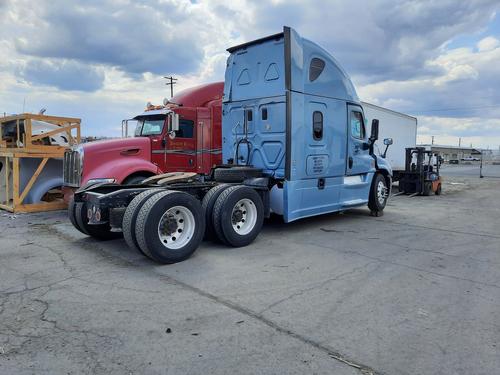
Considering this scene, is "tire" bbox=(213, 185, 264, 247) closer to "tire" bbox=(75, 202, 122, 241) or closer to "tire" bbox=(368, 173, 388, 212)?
"tire" bbox=(75, 202, 122, 241)

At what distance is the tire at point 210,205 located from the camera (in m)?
6.65

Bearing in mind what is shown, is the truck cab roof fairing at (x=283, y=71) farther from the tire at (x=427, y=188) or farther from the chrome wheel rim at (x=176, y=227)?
the tire at (x=427, y=188)

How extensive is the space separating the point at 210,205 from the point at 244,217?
2.41 ft

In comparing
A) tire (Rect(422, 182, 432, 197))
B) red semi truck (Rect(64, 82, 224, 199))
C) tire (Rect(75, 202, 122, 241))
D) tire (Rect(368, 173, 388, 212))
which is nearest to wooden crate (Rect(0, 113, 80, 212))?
red semi truck (Rect(64, 82, 224, 199))

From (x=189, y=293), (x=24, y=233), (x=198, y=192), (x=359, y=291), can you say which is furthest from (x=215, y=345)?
(x=24, y=233)

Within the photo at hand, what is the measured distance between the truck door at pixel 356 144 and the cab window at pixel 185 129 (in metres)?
4.13

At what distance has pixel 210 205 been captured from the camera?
6664mm

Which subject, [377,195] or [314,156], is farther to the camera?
[377,195]

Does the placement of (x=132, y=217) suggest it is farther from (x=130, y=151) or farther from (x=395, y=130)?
(x=395, y=130)

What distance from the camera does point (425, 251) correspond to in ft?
21.9

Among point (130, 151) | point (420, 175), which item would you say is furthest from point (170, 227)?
point (420, 175)

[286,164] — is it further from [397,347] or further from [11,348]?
[11,348]

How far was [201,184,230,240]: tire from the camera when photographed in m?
6.65

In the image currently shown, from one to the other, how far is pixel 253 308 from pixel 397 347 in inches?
56.3
